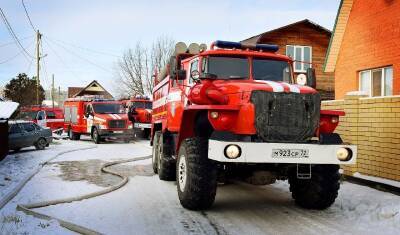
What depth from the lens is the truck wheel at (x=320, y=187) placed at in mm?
7023

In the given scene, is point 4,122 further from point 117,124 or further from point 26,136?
point 117,124

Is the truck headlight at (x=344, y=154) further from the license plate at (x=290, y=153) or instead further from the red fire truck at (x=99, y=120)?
the red fire truck at (x=99, y=120)

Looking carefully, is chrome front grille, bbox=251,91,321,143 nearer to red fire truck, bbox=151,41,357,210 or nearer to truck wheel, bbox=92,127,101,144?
red fire truck, bbox=151,41,357,210

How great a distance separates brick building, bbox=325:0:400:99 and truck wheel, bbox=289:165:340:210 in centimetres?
631

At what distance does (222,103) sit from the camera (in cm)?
681

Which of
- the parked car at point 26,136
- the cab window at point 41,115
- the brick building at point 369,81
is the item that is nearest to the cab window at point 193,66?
the brick building at point 369,81

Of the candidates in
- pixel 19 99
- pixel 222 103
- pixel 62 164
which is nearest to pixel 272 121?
pixel 222 103

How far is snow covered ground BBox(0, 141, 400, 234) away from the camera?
5988 millimetres

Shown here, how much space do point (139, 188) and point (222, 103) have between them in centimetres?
326

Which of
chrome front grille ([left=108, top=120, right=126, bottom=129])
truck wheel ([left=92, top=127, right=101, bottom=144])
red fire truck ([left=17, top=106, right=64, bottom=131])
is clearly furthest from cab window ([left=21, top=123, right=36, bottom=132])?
red fire truck ([left=17, top=106, right=64, bottom=131])

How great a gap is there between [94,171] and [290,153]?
6926 millimetres

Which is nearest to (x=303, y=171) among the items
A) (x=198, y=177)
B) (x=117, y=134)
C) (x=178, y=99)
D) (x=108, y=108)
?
(x=198, y=177)

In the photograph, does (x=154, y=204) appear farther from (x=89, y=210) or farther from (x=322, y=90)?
(x=322, y=90)

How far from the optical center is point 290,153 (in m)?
6.18
